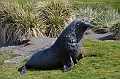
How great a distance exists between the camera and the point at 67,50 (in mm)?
8336

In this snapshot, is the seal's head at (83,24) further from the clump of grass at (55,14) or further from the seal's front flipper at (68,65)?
the clump of grass at (55,14)

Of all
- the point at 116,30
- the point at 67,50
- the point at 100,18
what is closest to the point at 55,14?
the point at 100,18

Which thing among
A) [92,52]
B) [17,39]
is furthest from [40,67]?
[17,39]

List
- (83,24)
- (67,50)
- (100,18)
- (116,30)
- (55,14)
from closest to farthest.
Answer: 1. (83,24)
2. (67,50)
3. (116,30)
4. (55,14)
5. (100,18)

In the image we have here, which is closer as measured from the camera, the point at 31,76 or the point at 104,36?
the point at 31,76

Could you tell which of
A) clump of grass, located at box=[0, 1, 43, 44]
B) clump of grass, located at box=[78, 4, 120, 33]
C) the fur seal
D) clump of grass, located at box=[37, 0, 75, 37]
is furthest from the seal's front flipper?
clump of grass, located at box=[78, 4, 120, 33]

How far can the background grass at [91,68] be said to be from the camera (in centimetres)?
778

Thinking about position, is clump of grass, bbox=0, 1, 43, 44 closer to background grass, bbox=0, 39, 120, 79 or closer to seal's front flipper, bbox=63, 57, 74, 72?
background grass, bbox=0, 39, 120, 79

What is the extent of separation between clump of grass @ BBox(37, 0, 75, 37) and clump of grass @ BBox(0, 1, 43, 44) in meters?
0.54

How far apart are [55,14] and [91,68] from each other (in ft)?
21.6

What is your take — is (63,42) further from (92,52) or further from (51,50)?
(92,52)

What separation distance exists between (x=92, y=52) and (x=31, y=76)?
6.42 ft

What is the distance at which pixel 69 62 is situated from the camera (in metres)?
8.43

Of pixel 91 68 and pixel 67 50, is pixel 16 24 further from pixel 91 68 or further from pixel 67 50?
pixel 91 68
